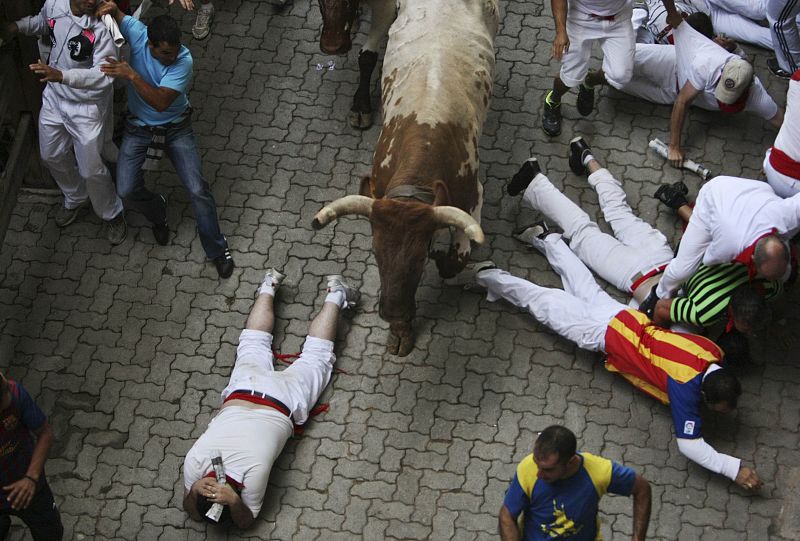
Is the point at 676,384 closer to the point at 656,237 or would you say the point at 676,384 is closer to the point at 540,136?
the point at 656,237

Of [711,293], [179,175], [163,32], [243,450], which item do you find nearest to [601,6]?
[711,293]

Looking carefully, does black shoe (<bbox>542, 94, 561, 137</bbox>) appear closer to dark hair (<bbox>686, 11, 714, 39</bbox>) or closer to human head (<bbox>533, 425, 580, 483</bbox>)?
dark hair (<bbox>686, 11, 714, 39</bbox>)

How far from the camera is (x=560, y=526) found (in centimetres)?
717

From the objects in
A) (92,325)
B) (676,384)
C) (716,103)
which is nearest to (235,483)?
(92,325)

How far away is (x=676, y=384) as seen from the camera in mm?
8539

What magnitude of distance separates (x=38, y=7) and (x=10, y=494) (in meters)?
4.10

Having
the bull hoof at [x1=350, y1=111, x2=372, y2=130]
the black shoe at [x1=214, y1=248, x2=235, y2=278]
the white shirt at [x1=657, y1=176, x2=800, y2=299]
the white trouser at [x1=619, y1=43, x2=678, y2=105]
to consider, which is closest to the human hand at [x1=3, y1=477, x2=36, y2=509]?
the black shoe at [x1=214, y1=248, x2=235, y2=278]

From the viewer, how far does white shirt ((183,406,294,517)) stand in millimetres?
8352

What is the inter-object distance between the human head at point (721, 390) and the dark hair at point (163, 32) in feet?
15.1

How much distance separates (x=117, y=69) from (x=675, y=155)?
461 centimetres

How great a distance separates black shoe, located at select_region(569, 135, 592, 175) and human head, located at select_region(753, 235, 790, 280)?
223 cm

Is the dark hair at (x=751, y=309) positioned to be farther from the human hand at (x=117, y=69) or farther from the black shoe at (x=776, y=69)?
the human hand at (x=117, y=69)

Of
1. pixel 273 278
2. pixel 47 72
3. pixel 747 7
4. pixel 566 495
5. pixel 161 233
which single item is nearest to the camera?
pixel 566 495

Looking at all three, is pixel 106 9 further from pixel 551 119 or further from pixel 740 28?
pixel 740 28
